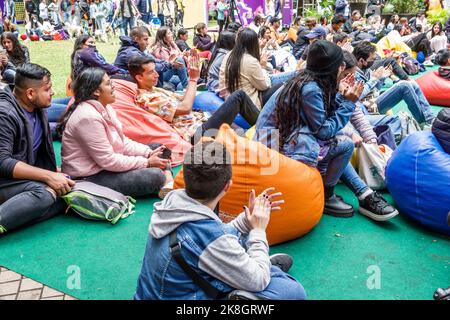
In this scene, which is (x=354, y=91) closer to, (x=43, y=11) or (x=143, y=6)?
(x=143, y=6)

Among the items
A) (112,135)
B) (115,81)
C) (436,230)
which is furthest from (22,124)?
(436,230)

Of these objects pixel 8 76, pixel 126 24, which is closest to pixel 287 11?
pixel 126 24

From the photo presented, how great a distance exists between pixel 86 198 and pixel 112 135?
595 mm

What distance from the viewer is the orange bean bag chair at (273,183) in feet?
9.40

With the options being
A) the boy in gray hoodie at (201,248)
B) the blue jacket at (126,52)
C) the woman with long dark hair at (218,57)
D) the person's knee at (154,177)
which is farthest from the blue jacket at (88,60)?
the boy in gray hoodie at (201,248)

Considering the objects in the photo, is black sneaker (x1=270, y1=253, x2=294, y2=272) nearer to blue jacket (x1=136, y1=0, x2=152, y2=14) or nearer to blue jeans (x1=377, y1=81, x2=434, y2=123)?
blue jeans (x1=377, y1=81, x2=434, y2=123)

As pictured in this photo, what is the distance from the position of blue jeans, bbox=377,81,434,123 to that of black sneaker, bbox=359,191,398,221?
6.85ft

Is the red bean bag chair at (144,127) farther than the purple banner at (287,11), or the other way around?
the purple banner at (287,11)

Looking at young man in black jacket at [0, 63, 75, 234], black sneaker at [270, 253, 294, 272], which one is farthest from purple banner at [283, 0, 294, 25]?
black sneaker at [270, 253, 294, 272]

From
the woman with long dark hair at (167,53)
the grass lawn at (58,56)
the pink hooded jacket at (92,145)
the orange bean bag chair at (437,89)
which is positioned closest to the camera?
the pink hooded jacket at (92,145)

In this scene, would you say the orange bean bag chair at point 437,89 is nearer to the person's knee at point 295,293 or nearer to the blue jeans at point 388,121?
the blue jeans at point 388,121

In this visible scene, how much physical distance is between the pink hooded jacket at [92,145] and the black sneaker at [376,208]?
1819 mm

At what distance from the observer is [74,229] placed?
10.7ft
